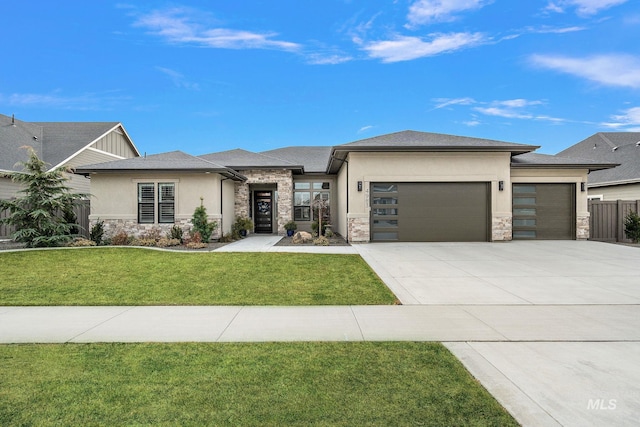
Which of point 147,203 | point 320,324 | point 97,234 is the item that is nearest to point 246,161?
point 147,203

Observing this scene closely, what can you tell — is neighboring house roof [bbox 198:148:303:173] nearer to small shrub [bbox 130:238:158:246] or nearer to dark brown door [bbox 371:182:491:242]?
dark brown door [bbox 371:182:491:242]

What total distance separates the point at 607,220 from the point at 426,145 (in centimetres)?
1000

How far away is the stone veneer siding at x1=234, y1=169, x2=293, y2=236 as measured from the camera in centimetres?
1806

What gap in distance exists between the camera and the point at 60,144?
2205 centimetres

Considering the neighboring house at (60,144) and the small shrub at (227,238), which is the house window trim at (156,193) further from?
the neighboring house at (60,144)

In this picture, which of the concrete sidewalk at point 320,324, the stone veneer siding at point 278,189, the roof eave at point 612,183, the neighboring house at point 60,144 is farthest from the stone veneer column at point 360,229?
the neighboring house at point 60,144

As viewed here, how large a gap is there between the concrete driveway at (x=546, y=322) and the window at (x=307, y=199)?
8.64m

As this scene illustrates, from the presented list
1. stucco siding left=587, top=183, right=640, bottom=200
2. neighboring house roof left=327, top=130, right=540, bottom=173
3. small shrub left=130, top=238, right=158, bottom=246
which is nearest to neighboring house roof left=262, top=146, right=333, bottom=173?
neighboring house roof left=327, top=130, right=540, bottom=173

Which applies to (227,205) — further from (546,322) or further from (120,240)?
(546,322)

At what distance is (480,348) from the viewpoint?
3.73m

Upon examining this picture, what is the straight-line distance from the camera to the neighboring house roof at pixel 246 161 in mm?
17734

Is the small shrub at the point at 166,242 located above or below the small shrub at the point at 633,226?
below

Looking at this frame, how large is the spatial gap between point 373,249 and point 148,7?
13.1 metres

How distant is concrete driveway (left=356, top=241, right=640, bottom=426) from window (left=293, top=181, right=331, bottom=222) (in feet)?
28.4
